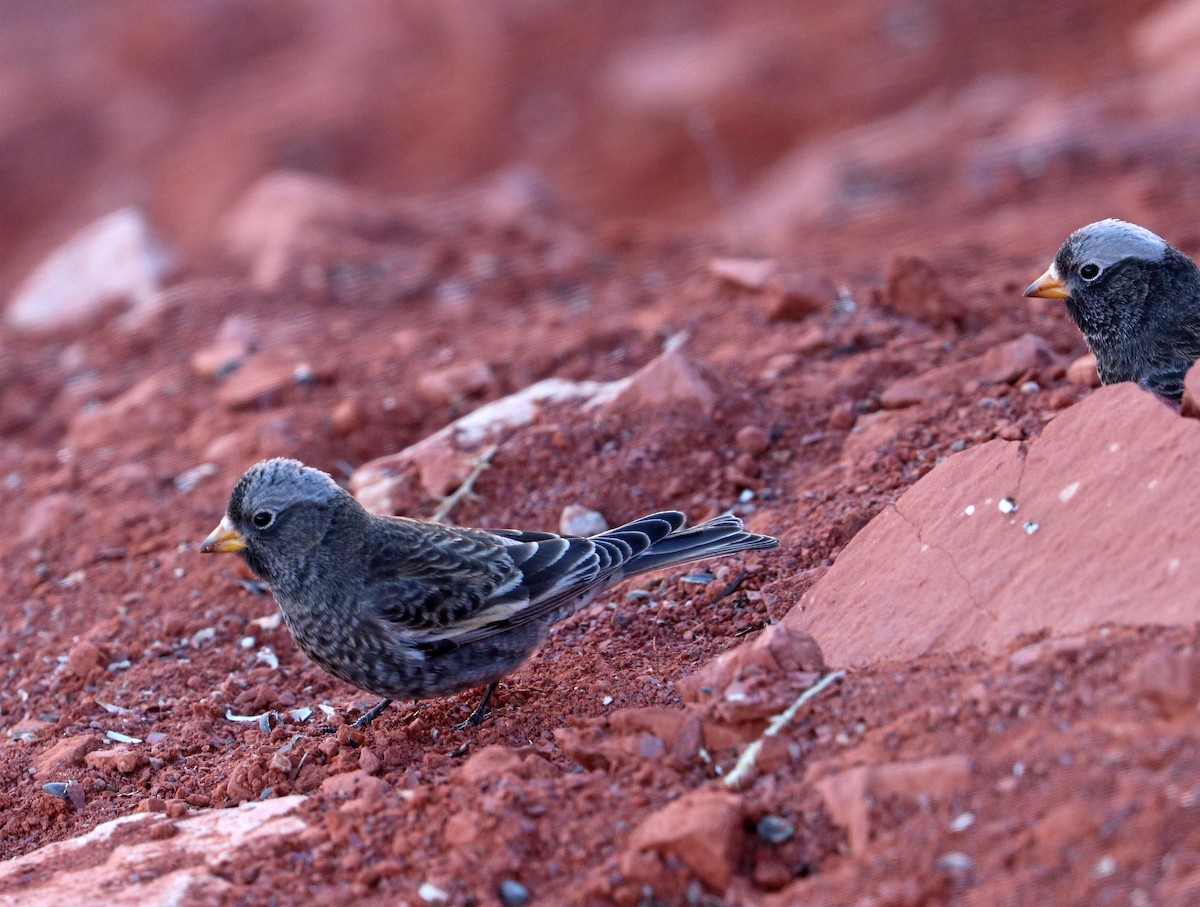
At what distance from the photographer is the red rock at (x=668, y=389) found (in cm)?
595

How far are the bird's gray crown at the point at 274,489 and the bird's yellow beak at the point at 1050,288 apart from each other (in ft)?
9.41

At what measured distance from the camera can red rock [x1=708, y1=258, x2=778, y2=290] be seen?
23.9 feet

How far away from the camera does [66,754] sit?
15.1 ft

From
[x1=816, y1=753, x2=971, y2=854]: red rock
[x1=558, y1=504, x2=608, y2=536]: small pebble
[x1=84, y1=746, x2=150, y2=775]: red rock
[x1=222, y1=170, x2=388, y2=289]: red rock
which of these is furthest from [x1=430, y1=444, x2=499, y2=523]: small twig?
[x1=222, y1=170, x2=388, y2=289]: red rock

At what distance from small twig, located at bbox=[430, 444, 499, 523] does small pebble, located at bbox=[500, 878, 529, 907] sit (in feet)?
8.56

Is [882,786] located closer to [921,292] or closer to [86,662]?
[86,662]

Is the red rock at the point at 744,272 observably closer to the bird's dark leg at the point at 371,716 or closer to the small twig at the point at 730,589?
the small twig at the point at 730,589

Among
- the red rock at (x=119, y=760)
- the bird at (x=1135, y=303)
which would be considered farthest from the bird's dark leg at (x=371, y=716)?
the bird at (x=1135, y=303)

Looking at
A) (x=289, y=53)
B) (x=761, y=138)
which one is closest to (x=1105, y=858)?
(x=761, y=138)

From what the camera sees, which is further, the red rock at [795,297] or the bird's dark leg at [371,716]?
the red rock at [795,297]

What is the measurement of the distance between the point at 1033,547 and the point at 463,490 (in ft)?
8.70

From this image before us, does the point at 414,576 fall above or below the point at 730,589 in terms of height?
above

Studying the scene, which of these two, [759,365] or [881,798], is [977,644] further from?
[759,365]

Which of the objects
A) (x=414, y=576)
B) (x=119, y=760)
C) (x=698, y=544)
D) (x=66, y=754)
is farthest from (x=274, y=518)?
(x=698, y=544)
